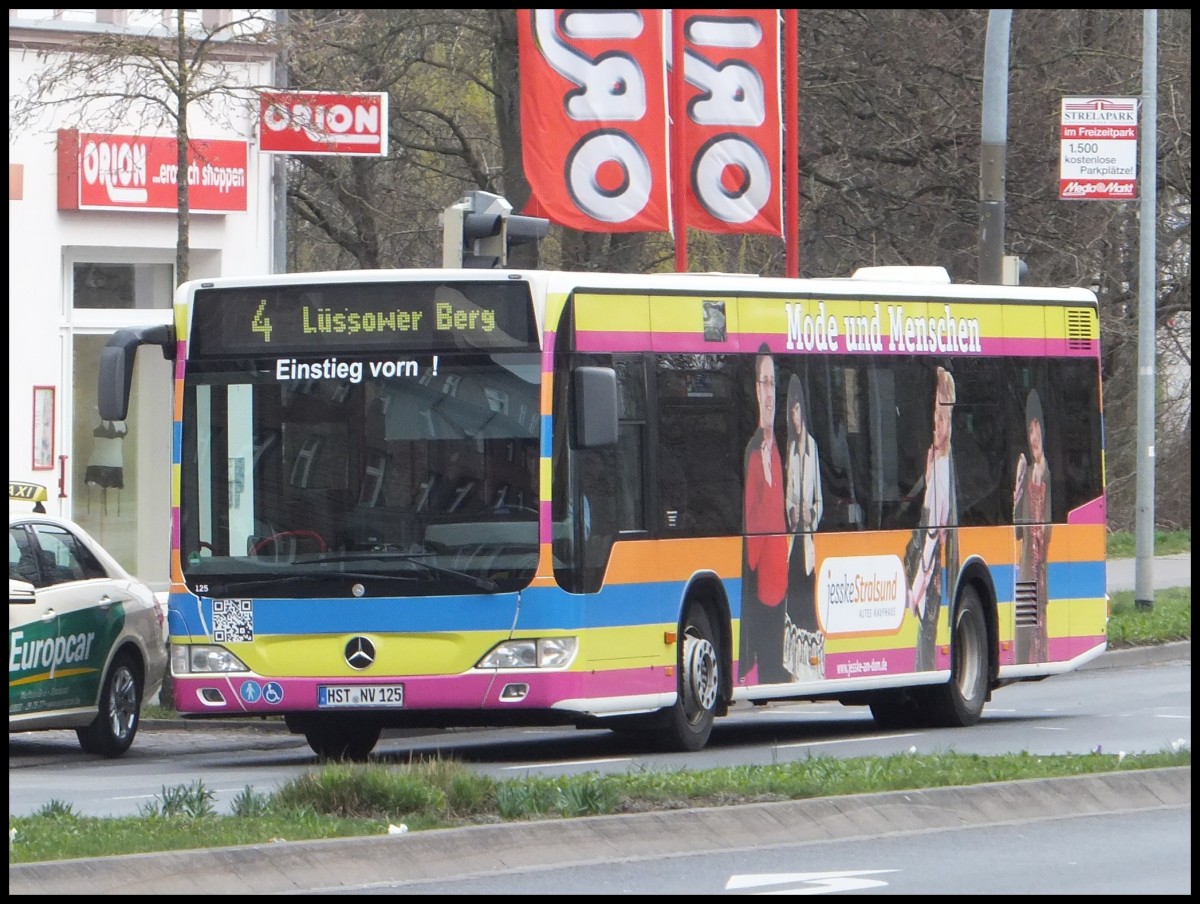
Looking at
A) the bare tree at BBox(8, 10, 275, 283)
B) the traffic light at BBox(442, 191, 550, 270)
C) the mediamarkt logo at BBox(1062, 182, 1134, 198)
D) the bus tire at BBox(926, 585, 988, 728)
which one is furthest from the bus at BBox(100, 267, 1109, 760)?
the mediamarkt logo at BBox(1062, 182, 1134, 198)

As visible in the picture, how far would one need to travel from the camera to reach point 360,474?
13969 millimetres

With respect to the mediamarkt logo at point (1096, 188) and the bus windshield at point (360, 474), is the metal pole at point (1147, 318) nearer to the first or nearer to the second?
the mediamarkt logo at point (1096, 188)

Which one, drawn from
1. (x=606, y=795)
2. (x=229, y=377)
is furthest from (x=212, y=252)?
(x=606, y=795)

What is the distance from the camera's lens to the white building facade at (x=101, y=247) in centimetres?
2422

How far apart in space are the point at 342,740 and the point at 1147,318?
40.4 feet

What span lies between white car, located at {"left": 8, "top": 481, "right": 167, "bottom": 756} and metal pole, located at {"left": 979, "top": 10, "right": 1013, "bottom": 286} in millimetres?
7794

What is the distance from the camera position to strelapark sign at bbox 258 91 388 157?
20.0m

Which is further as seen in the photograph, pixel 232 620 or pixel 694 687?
pixel 694 687

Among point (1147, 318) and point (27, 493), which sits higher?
point (1147, 318)

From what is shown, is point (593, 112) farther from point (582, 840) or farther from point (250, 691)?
point (582, 840)

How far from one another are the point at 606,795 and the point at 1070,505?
918 cm

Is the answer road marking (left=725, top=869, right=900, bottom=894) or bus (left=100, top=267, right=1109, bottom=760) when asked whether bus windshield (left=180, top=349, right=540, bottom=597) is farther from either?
road marking (left=725, top=869, right=900, bottom=894)

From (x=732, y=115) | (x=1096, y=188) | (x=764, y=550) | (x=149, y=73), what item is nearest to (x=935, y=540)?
(x=764, y=550)

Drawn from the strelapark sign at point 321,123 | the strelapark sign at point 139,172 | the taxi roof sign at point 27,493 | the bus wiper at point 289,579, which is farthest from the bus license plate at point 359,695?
the strelapark sign at point 139,172
